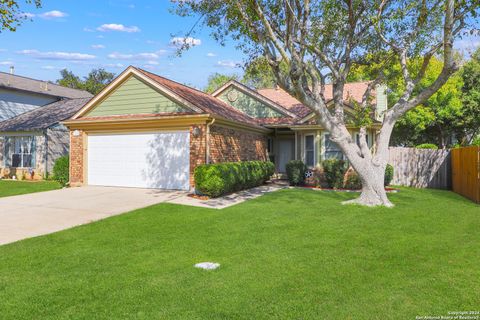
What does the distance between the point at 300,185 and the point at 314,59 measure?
577cm

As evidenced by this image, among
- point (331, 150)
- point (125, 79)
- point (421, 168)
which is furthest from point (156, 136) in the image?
point (421, 168)

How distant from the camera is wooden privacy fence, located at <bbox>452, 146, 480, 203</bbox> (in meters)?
11.1

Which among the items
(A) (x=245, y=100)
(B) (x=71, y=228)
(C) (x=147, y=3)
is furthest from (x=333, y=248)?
(A) (x=245, y=100)

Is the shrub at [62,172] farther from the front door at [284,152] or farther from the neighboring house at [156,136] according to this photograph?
the front door at [284,152]

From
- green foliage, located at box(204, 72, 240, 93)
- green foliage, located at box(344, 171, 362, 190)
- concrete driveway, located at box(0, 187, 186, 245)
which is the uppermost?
green foliage, located at box(204, 72, 240, 93)

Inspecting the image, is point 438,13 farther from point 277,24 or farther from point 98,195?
point 98,195

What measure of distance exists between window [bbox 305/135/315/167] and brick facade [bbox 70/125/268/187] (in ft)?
7.37

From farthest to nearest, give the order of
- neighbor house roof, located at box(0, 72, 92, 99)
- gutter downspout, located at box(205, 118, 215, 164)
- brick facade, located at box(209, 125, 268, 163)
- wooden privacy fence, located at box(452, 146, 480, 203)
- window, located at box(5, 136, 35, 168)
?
1. neighbor house roof, located at box(0, 72, 92, 99)
2. window, located at box(5, 136, 35, 168)
3. brick facade, located at box(209, 125, 268, 163)
4. gutter downspout, located at box(205, 118, 215, 164)
5. wooden privacy fence, located at box(452, 146, 480, 203)

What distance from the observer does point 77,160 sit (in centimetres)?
1521

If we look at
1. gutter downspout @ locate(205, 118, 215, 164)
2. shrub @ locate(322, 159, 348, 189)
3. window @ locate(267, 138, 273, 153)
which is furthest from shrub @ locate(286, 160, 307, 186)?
gutter downspout @ locate(205, 118, 215, 164)

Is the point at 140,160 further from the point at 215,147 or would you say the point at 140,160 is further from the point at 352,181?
the point at 352,181

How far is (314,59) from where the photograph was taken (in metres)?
12.8

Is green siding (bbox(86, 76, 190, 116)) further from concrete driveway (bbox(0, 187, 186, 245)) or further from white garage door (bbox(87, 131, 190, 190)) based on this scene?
concrete driveway (bbox(0, 187, 186, 245))

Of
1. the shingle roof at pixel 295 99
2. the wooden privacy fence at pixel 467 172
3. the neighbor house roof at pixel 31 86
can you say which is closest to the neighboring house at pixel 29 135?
the neighbor house roof at pixel 31 86
